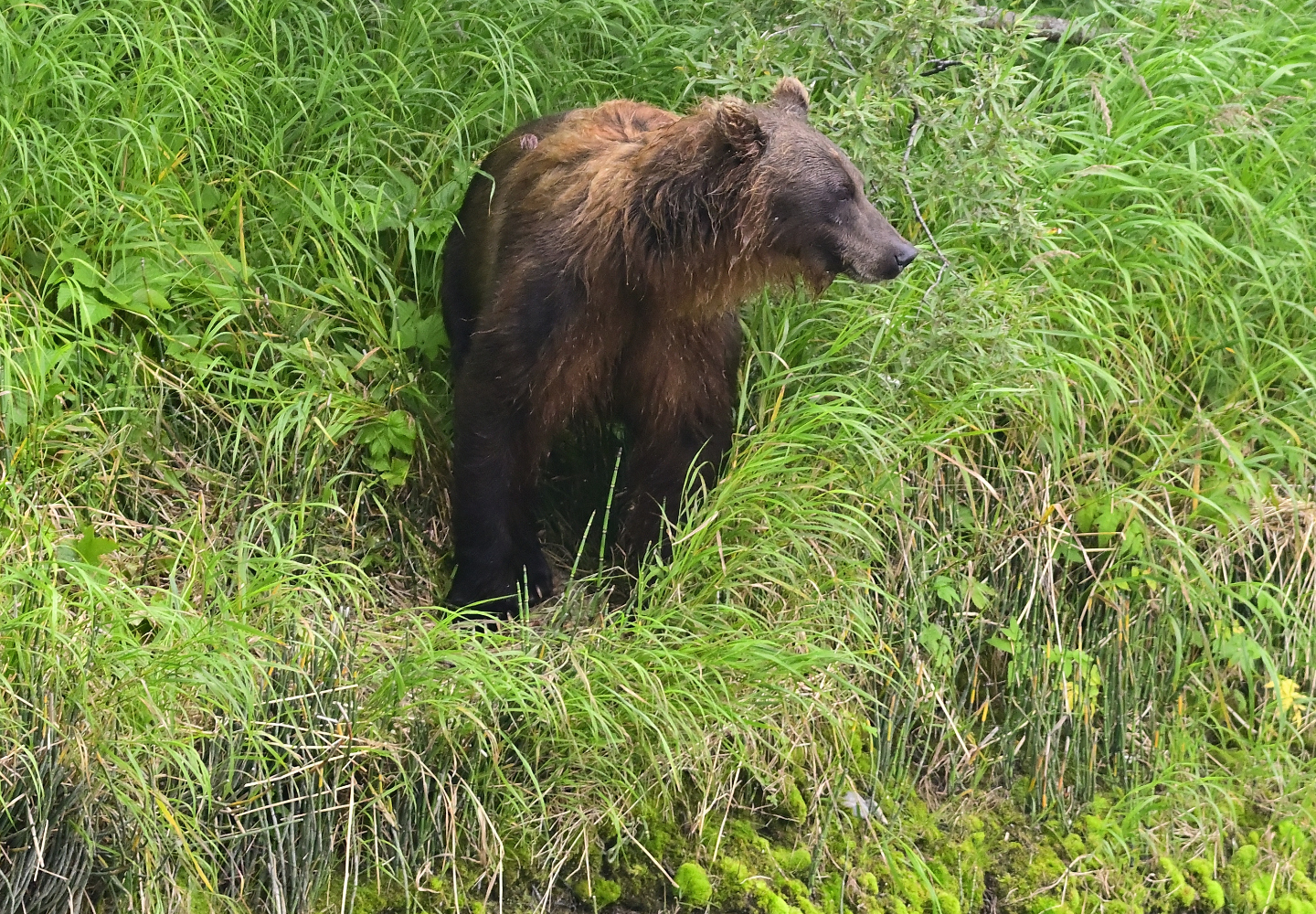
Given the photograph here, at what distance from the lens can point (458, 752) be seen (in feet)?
11.0

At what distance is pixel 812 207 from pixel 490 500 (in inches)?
45.0

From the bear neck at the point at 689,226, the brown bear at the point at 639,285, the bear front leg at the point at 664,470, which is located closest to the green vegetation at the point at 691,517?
the bear front leg at the point at 664,470

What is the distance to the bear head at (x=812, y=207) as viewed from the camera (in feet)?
12.4

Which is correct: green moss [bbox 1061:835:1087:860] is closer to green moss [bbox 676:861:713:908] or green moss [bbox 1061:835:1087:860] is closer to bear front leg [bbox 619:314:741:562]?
green moss [bbox 676:861:713:908]

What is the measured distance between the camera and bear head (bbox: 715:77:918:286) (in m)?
3.78

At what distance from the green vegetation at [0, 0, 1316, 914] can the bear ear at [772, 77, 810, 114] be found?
8.5 inches

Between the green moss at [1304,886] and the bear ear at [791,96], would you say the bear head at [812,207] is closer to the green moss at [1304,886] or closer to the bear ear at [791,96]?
the bear ear at [791,96]

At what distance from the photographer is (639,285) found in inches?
150

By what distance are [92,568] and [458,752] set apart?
0.92 m

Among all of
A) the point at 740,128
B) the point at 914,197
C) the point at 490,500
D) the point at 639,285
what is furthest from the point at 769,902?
the point at 914,197

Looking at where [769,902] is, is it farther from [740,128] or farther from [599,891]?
[740,128]

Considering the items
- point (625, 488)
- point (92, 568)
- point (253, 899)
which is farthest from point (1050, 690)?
point (92, 568)

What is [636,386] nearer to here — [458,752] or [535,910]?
[458,752]

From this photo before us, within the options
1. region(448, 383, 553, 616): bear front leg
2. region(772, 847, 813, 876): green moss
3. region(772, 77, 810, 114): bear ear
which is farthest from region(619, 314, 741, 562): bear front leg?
region(772, 847, 813, 876): green moss
